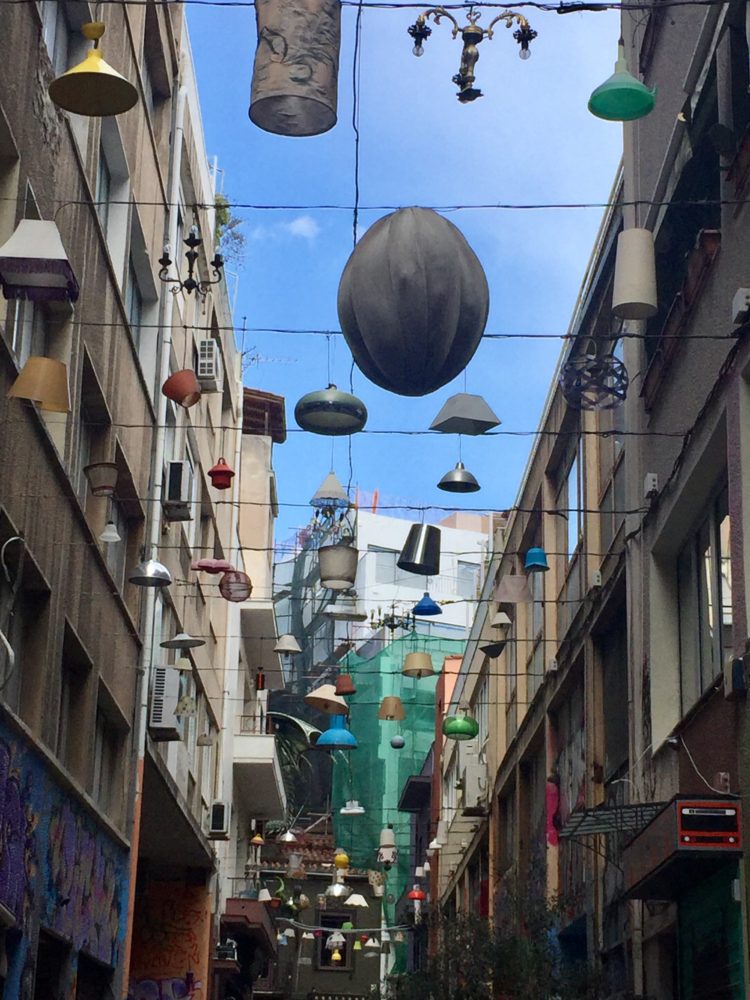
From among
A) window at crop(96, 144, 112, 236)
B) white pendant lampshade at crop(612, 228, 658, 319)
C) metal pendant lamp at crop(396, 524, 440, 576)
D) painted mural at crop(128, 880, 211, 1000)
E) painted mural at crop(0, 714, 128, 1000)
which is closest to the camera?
white pendant lampshade at crop(612, 228, 658, 319)

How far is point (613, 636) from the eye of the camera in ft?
59.1

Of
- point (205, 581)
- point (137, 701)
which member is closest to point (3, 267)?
point (137, 701)

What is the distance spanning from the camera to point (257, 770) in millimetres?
33250

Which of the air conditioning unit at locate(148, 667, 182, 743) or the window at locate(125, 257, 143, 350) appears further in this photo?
the air conditioning unit at locate(148, 667, 182, 743)

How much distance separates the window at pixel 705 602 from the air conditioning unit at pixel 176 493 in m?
7.38

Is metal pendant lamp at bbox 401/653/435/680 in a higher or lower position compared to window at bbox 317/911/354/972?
higher

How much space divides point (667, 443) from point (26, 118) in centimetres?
645

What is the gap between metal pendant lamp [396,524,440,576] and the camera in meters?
15.8

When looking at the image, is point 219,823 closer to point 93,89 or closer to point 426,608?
point 426,608

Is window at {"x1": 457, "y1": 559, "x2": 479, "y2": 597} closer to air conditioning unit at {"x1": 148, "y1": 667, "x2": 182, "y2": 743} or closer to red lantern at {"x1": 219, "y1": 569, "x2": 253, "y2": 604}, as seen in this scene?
air conditioning unit at {"x1": 148, "y1": 667, "x2": 182, "y2": 743}

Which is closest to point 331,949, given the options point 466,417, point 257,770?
point 257,770

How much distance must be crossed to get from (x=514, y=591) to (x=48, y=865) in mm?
7310

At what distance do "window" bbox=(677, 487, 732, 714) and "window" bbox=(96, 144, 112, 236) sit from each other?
727 cm

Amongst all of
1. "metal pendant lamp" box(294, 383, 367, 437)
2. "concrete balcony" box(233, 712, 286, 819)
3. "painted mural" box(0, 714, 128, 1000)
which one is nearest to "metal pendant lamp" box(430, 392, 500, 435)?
"metal pendant lamp" box(294, 383, 367, 437)
